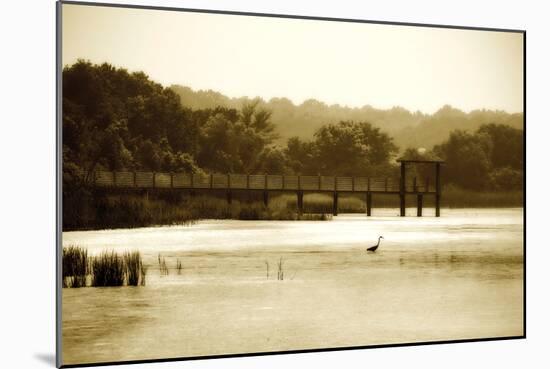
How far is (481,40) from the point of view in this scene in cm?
839

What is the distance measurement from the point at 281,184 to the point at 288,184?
0.06m

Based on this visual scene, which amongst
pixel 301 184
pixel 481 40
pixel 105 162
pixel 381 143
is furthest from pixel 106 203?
pixel 481 40

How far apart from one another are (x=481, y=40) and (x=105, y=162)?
347cm

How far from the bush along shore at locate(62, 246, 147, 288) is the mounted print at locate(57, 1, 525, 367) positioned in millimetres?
15

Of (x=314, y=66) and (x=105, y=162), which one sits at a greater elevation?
(x=314, y=66)

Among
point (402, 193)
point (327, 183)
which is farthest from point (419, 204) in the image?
point (327, 183)

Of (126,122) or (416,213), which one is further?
(416,213)

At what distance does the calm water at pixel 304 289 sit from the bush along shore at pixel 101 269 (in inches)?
2.3

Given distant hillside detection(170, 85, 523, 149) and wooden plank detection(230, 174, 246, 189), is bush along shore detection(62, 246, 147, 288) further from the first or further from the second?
distant hillside detection(170, 85, 523, 149)

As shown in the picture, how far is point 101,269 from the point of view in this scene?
289 inches

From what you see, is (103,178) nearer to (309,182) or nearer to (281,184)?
(281,184)

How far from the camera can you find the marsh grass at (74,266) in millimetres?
7199

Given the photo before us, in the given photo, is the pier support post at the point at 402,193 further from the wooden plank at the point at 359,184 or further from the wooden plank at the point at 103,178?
the wooden plank at the point at 103,178

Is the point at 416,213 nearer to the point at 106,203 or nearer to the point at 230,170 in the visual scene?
the point at 230,170
